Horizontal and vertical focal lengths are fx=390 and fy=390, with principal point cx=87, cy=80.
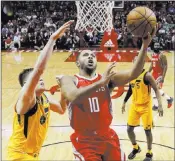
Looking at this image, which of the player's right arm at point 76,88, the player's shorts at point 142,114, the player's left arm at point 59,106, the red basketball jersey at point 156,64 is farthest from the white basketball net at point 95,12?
the player's right arm at point 76,88

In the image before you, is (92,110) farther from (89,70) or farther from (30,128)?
(30,128)

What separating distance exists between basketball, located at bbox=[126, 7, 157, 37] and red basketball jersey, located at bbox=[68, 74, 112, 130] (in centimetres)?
56

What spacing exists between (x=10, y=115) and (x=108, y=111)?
5007 millimetres

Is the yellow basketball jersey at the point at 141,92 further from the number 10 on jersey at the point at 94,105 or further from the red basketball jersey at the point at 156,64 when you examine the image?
the red basketball jersey at the point at 156,64

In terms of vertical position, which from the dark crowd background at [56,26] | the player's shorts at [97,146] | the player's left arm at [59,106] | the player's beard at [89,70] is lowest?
the dark crowd background at [56,26]

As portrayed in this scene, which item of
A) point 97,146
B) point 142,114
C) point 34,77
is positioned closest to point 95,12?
point 142,114

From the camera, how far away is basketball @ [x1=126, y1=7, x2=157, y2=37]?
332 centimetres

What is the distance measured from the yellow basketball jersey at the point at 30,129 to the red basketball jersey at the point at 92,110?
407mm

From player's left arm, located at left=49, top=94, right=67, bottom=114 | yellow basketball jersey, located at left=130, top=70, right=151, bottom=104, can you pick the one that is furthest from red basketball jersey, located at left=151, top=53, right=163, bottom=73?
player's left arm, located at left=49, top=94, right=67, bottom=114

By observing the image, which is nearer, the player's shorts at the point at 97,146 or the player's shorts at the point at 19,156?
the player's shorts at the point at 97,146

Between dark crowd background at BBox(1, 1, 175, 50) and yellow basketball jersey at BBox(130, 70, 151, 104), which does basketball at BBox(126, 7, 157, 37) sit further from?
dark crowd background at BBox(1, 1, 175, 50)

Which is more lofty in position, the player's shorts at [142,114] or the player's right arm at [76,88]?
the player's right arm at [76,88]

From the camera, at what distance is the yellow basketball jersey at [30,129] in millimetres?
3657

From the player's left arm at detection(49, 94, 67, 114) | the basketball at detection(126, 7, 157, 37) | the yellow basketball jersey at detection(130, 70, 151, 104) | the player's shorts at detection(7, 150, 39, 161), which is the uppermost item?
the basketball at detection(126, 7, 157, 37)
